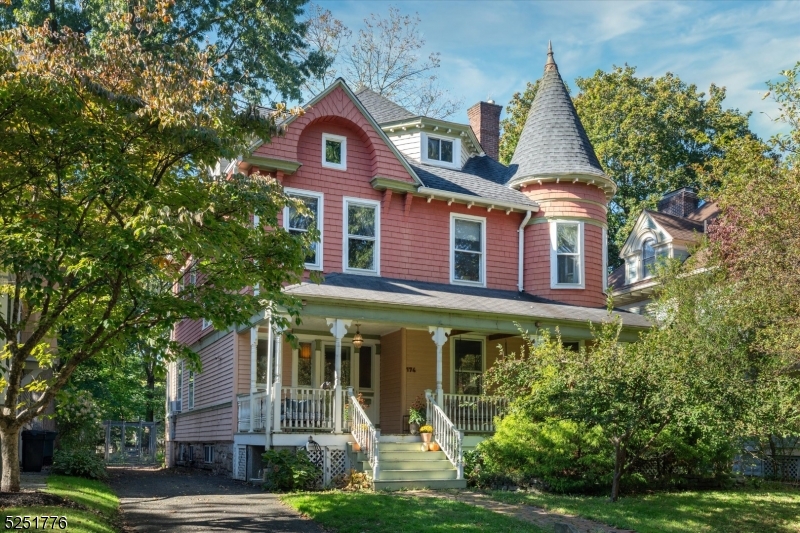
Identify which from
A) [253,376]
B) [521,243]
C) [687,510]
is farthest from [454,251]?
[687,510]

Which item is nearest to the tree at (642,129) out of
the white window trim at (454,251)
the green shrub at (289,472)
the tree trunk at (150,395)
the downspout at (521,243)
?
the downspout at (521,243)

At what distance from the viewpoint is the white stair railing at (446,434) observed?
16.2 m

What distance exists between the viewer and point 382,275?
2023 centimetres

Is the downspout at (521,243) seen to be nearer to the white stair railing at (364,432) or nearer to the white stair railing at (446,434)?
the white stair railing at (446,434)

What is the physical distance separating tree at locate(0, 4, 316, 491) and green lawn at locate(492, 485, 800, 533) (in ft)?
19.5

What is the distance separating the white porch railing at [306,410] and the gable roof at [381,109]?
9532mm

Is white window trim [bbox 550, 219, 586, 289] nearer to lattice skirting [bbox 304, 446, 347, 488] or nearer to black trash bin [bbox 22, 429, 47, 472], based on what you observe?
lattice skirting [bbox 304, 446, 347, 488]

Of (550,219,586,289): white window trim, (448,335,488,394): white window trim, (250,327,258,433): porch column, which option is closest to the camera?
(250,327,258,433): porch column

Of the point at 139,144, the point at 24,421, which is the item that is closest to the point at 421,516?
the point at 24,421

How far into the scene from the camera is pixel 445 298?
1925 cm

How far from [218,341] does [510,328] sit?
7.93 meters

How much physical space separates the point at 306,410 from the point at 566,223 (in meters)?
9.54

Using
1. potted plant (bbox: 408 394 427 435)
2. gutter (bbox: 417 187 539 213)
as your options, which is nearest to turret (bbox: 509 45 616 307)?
gutter (bbox: 417 187 539 213)

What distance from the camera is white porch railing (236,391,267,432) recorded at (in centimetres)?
1723
